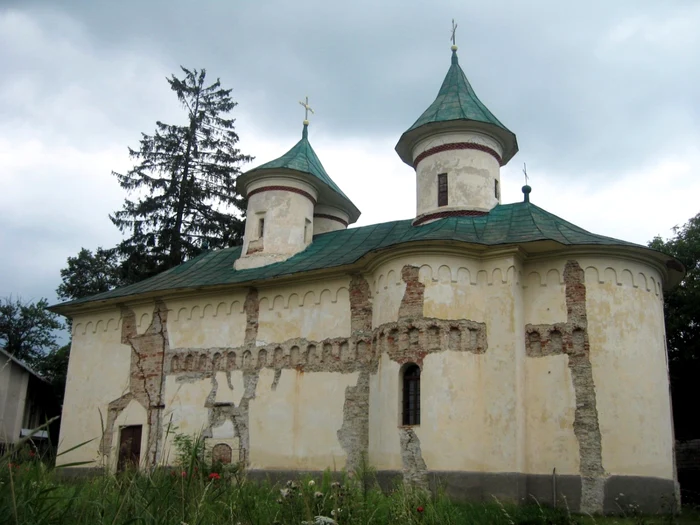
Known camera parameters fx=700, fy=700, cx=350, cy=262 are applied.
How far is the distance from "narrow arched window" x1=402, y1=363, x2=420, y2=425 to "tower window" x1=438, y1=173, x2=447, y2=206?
540cm

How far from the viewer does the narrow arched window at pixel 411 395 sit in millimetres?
14742

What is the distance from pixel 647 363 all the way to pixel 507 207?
533 centimetres

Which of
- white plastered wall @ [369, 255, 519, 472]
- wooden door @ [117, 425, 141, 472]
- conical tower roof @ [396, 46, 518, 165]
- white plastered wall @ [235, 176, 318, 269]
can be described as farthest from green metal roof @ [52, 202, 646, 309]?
wooden door @ [117, 425, 141, 472]

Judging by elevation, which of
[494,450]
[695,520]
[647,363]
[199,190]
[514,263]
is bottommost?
[695,520]

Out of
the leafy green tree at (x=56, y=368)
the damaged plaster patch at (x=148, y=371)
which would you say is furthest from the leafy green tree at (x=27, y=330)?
the damaged plaster patch at (x=148, y=371)

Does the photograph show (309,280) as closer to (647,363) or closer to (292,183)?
(292,183)

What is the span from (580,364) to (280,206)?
9714 mm

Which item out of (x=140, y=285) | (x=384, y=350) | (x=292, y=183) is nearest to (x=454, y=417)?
(x=384, y=350)

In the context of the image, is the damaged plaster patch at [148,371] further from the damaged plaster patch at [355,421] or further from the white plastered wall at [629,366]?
the white plastered wall at [629,366]

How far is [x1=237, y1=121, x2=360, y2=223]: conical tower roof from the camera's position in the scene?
815 inches

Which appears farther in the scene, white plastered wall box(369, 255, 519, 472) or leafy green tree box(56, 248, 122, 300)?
leafy green tree box(56, 248, 122, 300)

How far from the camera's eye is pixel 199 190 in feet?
99.0

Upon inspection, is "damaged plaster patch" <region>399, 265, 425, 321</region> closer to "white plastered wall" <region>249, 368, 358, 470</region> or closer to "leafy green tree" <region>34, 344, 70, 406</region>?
"white plastered wall" <region>249, 368, 358, 470</region>

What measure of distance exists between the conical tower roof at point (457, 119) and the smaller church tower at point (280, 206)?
2.98 meters
